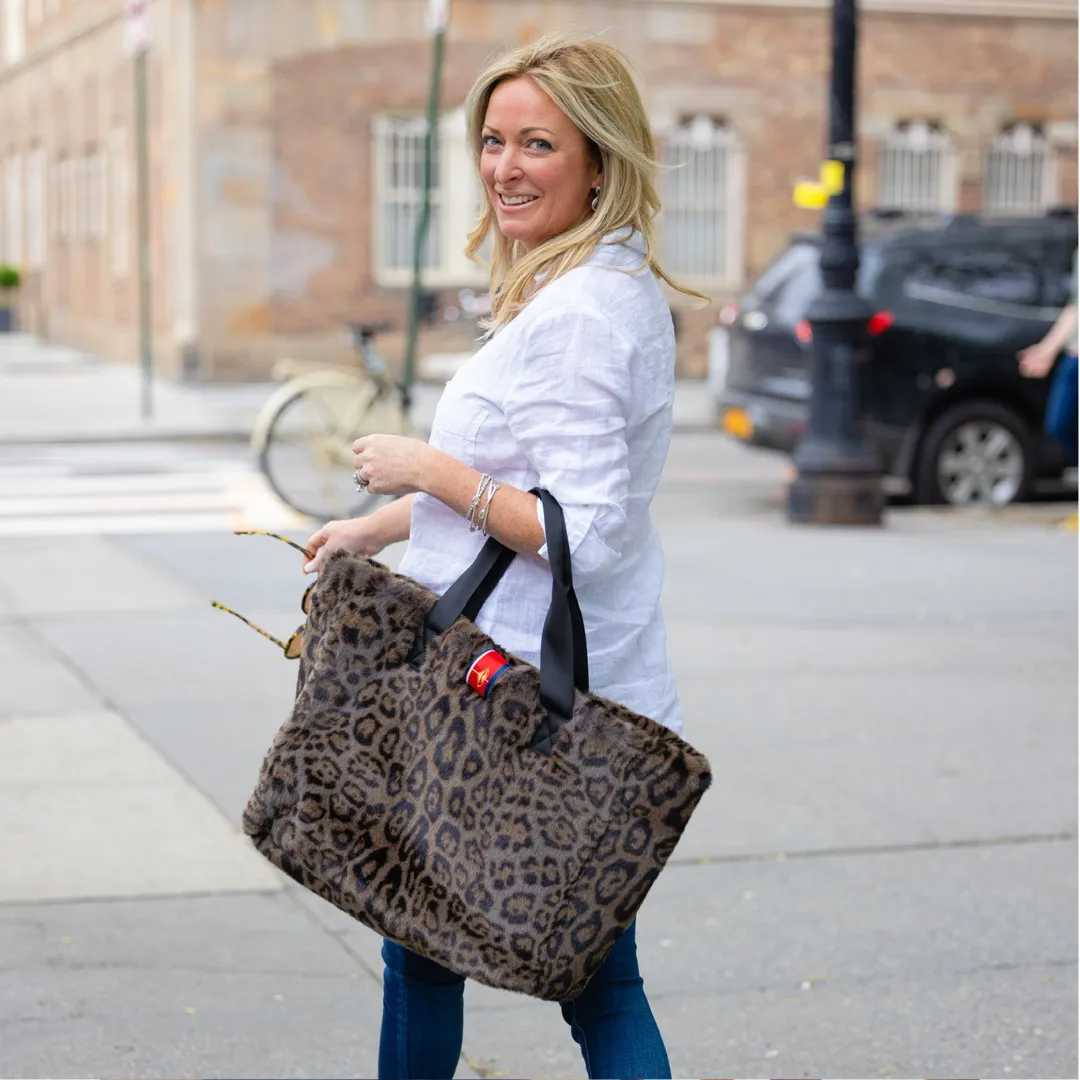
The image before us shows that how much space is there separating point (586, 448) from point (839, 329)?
30.4 feet

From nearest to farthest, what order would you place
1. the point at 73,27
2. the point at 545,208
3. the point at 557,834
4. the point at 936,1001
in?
the point at 557,834, the point at 545,208, the point at 936,1001, the point at 73,27

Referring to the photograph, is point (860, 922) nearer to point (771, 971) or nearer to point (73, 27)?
point (771, 971)

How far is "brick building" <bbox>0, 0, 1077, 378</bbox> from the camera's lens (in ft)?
71.8

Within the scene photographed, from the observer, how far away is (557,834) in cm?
262

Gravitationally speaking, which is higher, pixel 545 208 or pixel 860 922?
pixel 545 208

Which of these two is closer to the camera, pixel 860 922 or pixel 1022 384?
pixel 860 922

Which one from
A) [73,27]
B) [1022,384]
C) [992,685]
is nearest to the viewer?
[992,685]

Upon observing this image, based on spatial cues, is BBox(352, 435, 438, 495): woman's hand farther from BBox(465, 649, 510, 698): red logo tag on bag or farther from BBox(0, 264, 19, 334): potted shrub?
BBox(0, 264, 19, 334): potted shrub

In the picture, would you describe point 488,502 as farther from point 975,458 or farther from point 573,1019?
point 975,458

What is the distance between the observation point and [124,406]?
19688mm

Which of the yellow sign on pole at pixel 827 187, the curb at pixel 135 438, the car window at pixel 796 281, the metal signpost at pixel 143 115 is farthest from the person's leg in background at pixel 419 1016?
the metal signpost at pixel 143 115

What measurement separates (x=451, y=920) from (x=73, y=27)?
90.6ft

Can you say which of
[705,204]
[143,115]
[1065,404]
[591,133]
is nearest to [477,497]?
[591,133]

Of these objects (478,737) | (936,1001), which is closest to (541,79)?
(478,737)
